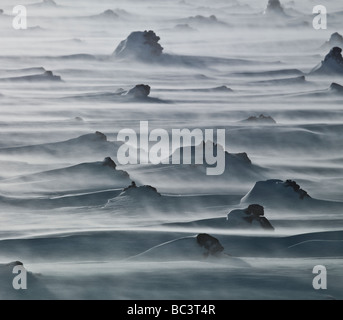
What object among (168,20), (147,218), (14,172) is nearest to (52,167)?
(14,172)

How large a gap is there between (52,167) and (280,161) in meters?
0.80

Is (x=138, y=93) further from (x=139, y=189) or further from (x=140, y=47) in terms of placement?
(x=139, y=189)

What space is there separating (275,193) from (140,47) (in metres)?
0.71

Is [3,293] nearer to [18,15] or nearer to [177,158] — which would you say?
[177,158]

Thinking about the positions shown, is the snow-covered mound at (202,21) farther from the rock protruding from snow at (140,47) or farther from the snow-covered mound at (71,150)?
the snow-covered mound at (71,150)

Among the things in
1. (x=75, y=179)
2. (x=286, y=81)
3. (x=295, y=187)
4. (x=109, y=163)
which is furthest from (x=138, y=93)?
(x=295, y=187)

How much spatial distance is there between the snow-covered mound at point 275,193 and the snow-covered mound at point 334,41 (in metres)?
0.52

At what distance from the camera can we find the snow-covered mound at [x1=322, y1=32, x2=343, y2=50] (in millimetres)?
3232

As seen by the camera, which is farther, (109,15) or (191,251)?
(109,15)

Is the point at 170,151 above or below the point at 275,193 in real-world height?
above

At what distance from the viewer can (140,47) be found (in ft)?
10.6

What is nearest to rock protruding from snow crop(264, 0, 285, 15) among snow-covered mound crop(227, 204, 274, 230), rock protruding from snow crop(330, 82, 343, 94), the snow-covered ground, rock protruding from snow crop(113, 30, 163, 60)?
the snow-covered ground

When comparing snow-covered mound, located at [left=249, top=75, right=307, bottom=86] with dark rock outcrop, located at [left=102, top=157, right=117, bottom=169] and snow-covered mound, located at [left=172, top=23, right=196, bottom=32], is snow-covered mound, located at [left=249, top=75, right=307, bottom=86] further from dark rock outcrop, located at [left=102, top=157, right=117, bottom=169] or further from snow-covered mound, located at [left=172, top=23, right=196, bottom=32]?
dark rock outcrop, located at [left=102, top=157, right=117, bottom=169]

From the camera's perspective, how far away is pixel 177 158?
3152 mm
